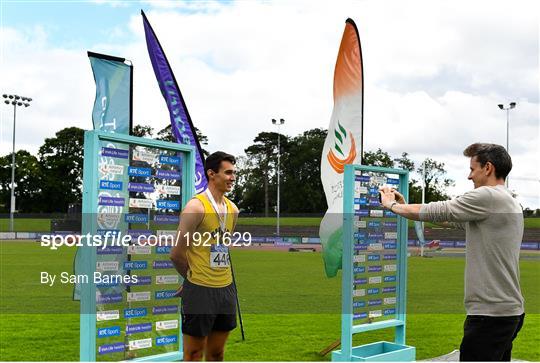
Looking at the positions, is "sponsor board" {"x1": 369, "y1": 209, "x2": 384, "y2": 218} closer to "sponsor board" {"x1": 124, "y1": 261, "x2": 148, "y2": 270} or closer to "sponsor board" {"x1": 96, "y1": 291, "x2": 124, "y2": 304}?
"sponsor board" {"x1": 124, "y1": 261, "x2": 148, "y2": 270}

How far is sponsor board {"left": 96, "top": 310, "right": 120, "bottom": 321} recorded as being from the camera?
14.9ft

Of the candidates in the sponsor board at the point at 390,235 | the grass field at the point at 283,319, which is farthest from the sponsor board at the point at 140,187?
the sponsor board at the point at 390,235

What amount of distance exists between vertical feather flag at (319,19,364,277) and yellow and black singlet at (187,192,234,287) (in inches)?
152

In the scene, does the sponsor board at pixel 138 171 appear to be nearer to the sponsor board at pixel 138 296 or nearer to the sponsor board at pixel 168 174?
the sponsor board at pixel 168 174

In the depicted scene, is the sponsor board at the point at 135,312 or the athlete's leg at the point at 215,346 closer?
the athlete's leg at the point at 215,346

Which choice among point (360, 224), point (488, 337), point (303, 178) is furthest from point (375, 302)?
point (303, 178)

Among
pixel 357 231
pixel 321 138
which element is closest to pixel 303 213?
pixel 321 138

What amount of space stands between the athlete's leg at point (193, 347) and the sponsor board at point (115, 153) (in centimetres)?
Answer: 159

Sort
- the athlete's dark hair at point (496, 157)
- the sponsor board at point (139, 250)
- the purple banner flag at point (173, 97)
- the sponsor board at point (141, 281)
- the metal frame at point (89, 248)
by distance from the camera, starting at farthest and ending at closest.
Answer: the purple banner flag at point (173, 97)
the sponsor board at point (141, 281)
the sponsor board at point (139, 250)
the metal frame at point (89, 248)
the athlete's dark hair at point (496, 157)

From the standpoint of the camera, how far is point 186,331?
13.2 ft

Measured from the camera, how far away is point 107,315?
15.1ft

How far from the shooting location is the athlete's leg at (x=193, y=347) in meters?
4.04

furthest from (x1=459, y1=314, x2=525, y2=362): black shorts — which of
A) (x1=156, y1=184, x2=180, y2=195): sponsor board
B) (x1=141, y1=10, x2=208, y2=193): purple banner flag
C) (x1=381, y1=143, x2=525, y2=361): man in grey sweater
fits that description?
(x1=141, y1=10, x2=208, y2=193): purple banner flag

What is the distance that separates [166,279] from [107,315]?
67 cm
